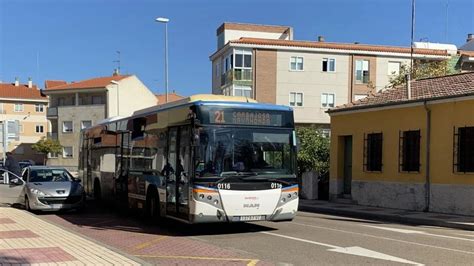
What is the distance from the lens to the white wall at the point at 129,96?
68.4m

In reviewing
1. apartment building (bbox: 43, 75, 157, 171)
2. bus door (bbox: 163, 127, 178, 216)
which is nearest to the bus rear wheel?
bus door (bbox: 163, 127, 178, 216)

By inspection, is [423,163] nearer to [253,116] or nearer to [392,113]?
[392,113]

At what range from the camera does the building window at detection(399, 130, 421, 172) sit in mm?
18922

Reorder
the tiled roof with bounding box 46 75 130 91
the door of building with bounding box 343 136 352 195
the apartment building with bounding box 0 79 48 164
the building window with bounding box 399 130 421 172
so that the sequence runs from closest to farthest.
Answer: the building window with bounding box 399 130 421 172, the door of building with bounding box 343 136 352 195, the tiled roof with bounding box 46 75 130 91, the apartment building with bounding box 0 79 48 164

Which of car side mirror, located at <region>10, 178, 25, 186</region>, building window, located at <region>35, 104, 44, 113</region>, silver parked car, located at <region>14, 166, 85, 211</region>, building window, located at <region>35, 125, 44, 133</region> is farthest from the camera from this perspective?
building window, located at <region>35, 104, 44, 113</region>

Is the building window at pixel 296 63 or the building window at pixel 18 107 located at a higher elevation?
the building window at pixel 296 63

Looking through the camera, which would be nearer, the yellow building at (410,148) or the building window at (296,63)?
the yellow building at (410,148)

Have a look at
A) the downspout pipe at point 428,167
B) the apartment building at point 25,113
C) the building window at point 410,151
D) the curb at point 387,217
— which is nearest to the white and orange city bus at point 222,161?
the curb at point 387,217

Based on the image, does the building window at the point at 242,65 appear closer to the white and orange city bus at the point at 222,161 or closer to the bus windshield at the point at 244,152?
the white and orange city bus at the point at 222,161

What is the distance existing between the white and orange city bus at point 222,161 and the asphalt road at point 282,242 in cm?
62

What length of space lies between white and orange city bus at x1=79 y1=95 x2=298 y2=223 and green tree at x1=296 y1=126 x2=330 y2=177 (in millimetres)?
13172

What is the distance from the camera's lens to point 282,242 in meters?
10.8

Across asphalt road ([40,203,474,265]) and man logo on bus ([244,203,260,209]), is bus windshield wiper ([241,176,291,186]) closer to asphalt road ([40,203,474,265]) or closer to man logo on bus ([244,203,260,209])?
man logo on bus ([244,203,260,209])

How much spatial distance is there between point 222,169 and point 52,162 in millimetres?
63306
